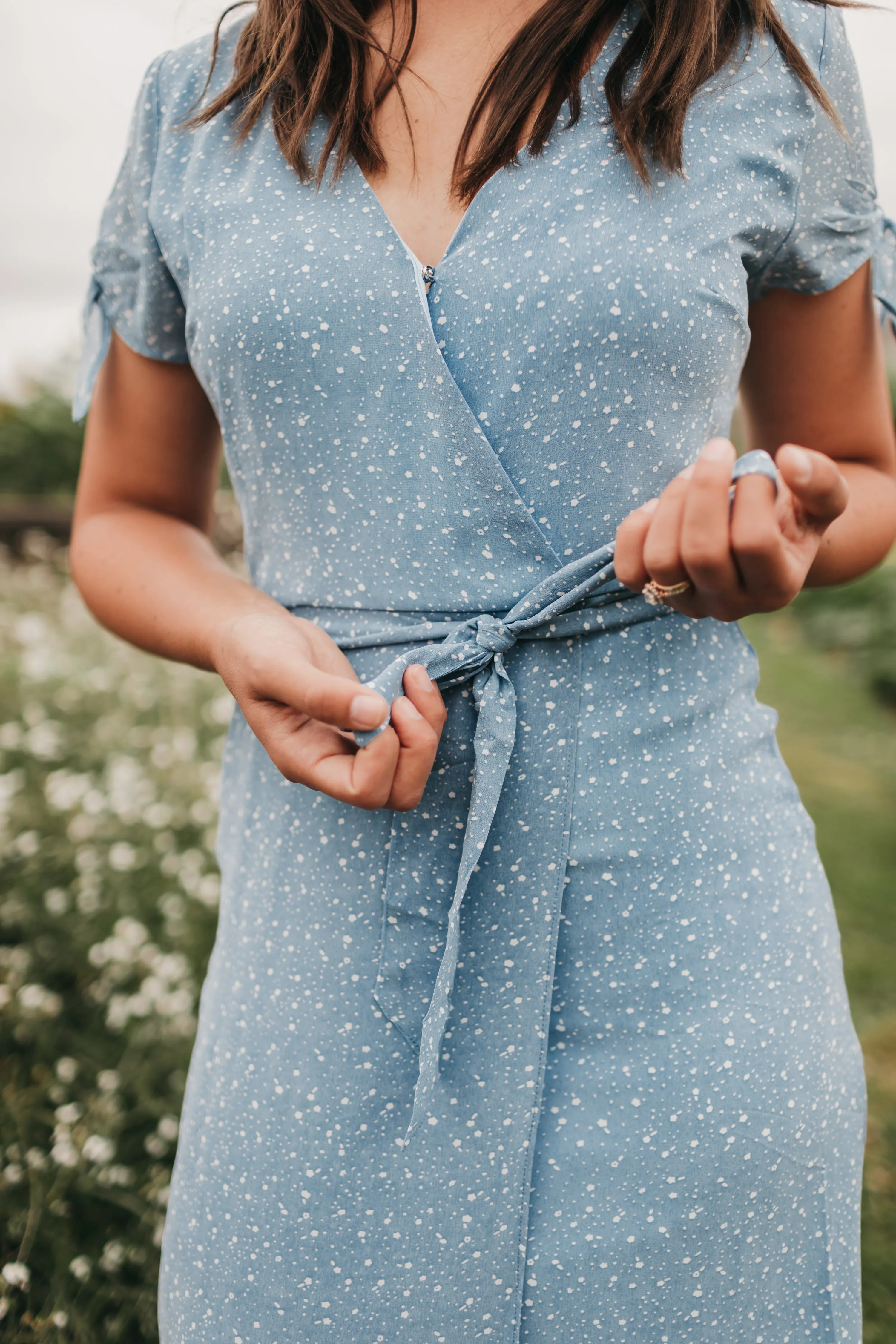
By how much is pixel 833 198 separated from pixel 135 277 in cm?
84

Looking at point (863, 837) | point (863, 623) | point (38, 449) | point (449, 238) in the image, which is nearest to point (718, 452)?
point (449, 238)

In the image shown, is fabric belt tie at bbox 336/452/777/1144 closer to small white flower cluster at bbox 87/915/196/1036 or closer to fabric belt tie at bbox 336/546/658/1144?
fabric belt tie at bbox 336/546/658/1144

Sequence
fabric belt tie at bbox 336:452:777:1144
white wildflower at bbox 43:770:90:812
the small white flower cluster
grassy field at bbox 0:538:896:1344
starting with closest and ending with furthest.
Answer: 1. fabric belt tie at bbox 336:452:777:1144
2. grassy field at bbox 0:538:896:1344
3. the small white flower cluster
4. white wildflower at bbox 43:770:90:812

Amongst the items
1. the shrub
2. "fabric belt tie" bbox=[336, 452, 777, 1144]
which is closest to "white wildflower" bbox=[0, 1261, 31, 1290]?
the shrub

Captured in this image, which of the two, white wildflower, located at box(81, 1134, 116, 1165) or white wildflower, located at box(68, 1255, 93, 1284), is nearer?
white wildflower, located at box(68, 1255, 93, 1284)

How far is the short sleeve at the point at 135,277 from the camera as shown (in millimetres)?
1260

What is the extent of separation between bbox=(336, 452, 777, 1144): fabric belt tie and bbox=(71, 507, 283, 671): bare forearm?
0.22m

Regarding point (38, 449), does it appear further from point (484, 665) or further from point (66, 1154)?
point (484, 665)

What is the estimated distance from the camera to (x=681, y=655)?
1.12 meters

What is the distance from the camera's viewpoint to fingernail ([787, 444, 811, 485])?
0.80m

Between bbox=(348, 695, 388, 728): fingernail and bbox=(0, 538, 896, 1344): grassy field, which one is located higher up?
bbox=(348, 695, 388, 728): fingernail

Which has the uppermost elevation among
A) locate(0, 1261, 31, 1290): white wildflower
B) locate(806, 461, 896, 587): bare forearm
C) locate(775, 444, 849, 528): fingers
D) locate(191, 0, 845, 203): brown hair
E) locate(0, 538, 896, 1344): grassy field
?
locate(191, 0, 845, 203): brown hair

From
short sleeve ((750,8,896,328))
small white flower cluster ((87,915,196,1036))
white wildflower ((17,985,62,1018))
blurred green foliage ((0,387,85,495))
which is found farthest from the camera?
blurred green foliage ((0,387,85,495))

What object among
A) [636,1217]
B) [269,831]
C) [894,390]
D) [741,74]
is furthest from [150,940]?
[894,390]
